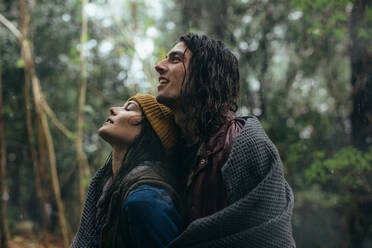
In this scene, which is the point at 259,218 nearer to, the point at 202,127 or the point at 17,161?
the point at 202,127

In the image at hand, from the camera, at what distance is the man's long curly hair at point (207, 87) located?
4.91ft

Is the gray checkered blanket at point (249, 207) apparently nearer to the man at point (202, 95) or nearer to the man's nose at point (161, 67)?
the man at point (202, 95)

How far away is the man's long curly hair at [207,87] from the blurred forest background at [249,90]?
6.13 feet

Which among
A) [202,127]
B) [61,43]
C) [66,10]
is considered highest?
[66,10]

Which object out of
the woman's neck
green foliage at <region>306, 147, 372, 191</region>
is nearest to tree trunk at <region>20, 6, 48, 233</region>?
the woman's neck

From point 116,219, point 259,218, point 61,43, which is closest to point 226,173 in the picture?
point 259,218

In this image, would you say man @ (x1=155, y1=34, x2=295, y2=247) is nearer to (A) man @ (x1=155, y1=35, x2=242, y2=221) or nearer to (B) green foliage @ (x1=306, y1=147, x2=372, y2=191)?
(A) man @ (x1=155, y1=35, x2=242, y2=221)

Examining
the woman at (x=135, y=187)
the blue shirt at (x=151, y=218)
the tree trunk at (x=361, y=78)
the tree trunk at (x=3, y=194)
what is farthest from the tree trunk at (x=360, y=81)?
the tree trunk at (x=3, y=194)

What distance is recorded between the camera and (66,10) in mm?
6164

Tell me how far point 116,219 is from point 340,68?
243 inches

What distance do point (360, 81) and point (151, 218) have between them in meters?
3.97

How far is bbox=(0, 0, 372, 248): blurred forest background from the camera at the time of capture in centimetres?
406

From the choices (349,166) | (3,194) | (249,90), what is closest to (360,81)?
(349,166)

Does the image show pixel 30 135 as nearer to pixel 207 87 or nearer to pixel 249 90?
pixel 207 87
